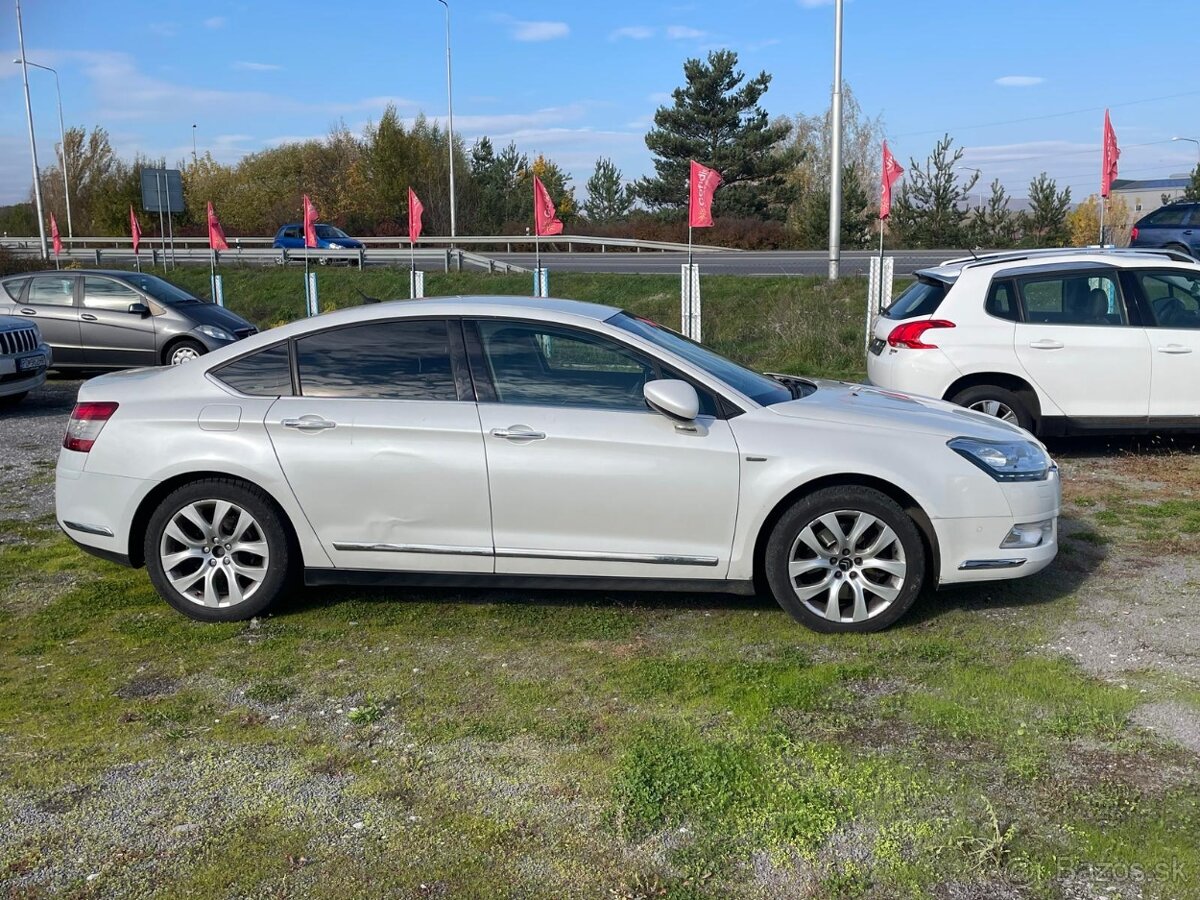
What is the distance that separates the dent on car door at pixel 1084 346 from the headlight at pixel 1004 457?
352 centimetres

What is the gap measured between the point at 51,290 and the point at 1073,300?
523 inches

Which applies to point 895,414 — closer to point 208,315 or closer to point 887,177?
point 208,315

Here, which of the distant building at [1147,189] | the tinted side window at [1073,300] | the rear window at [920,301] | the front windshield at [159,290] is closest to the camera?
the tinted side window at [1073,300]

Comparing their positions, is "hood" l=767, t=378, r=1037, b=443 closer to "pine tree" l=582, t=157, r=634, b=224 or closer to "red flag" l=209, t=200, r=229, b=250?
"red flag" l=209, t=200, r=229, b=250

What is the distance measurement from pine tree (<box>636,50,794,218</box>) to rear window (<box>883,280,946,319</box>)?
3798cm

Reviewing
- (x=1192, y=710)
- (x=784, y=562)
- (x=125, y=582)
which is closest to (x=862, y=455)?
(x=784, y=562)

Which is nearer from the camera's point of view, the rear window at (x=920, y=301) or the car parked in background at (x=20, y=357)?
the rear window at (x=920, y=301)

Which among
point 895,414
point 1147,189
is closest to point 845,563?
point 895,414

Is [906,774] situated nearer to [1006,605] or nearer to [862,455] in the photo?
[862,455]

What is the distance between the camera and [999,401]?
876cm

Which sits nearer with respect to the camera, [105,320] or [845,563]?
[845,563]

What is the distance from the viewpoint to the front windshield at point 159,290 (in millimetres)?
15484

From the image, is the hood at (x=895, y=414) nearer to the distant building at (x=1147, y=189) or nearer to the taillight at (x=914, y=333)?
the taillight at (x=914, y=333)

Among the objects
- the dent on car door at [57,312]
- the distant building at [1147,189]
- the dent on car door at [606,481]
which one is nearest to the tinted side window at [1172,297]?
the dent on car door at [606,481]
